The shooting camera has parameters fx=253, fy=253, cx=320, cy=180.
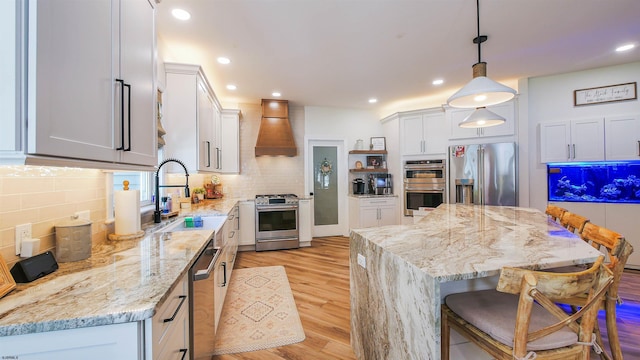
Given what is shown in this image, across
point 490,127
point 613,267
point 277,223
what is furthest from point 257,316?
point 490,127

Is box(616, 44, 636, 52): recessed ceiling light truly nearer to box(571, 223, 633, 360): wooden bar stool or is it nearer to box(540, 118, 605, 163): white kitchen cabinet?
box(540, 118, 605, 163): white kitchen cabinet

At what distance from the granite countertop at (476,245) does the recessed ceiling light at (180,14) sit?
93.4 inches

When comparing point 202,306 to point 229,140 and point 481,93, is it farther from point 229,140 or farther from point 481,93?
point 229,140

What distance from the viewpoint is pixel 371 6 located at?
2.19 meters

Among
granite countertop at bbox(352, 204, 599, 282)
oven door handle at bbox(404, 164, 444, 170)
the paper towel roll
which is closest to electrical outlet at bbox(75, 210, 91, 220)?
the paper towel roll

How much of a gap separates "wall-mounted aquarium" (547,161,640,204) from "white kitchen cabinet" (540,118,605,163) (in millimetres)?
170

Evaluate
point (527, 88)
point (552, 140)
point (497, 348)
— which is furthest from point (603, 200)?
point (497, 348)

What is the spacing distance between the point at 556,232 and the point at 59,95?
8.57 ft

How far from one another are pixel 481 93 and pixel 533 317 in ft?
4.38

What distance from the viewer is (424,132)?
182 inches

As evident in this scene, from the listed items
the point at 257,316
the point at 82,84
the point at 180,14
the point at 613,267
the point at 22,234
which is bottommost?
the point at 257,316

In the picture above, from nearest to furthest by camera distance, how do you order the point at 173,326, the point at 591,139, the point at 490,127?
the point at 173,326 → the point at 591,139 → the point at 490,127

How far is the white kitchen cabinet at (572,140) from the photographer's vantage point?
11.3 feet

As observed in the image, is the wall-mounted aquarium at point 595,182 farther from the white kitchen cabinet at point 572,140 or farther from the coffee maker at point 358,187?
the coffee maker at point 358,187
